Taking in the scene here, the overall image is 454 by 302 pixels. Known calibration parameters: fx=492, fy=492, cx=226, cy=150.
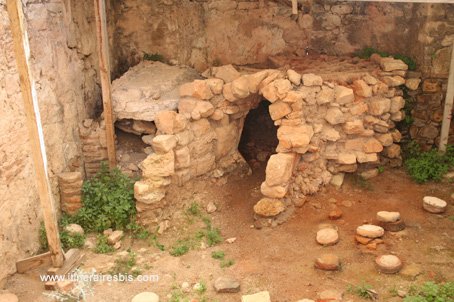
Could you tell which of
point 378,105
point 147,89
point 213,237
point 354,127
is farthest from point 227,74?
point 213,237

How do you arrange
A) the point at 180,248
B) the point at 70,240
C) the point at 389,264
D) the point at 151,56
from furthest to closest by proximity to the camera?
the point at 151,56 → the point at 180,248 → the point at 70,240 → the point at 389,264

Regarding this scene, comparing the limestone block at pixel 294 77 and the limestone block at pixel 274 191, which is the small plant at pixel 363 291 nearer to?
the limestone block at pixel 274 191

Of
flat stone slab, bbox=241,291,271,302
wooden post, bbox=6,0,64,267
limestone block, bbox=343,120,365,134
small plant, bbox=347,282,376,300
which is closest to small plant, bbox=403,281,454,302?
small plant, bbox=347,282,376,300

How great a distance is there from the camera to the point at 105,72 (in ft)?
23.0

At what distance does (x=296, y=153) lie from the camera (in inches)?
288

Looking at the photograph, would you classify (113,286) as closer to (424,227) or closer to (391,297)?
(391,297)

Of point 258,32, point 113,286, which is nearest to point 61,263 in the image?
point 113,286

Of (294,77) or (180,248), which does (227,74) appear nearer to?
(294,77)

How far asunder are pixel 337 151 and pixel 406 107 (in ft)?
5.20

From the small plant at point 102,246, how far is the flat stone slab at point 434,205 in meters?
4.37

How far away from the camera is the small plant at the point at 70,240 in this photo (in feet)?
21.1

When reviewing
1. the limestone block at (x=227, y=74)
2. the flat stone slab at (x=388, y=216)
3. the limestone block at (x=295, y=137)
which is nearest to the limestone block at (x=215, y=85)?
the limestone block at (x=227, y=74)

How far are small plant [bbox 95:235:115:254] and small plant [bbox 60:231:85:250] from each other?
0.67 feet

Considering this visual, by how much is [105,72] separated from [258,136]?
3.53 meters
